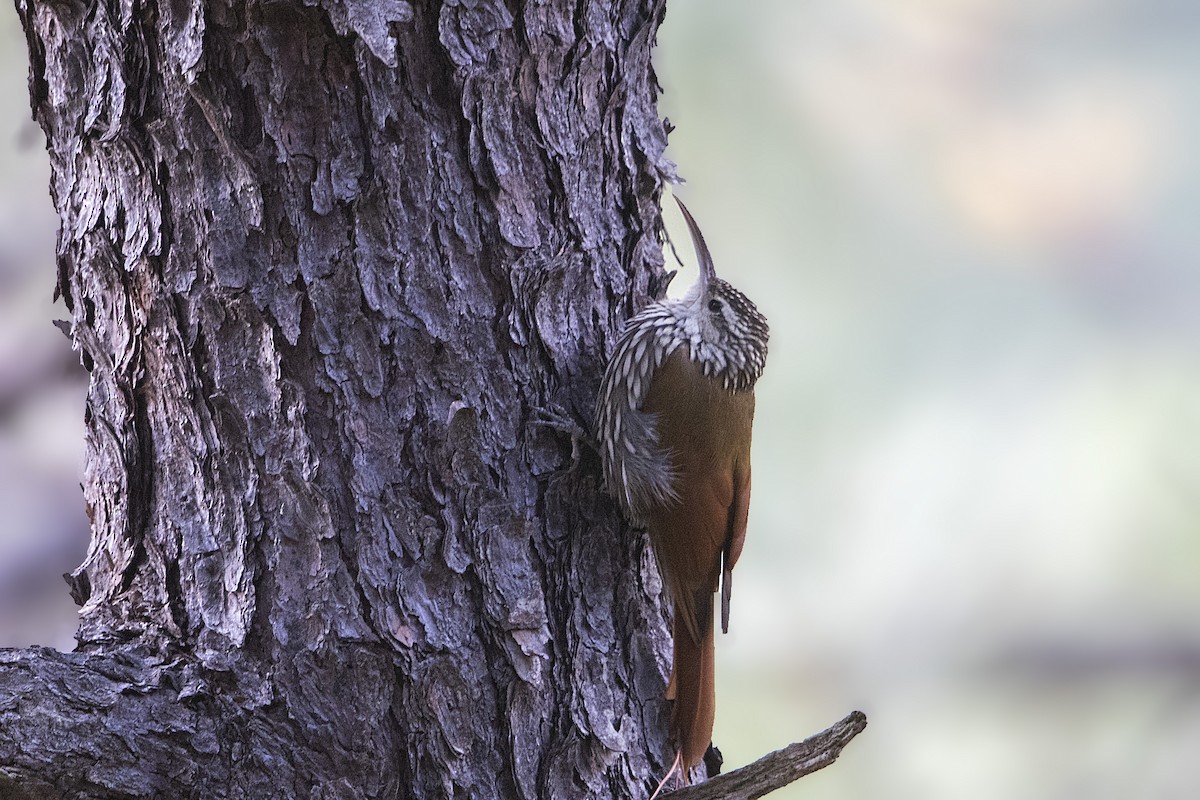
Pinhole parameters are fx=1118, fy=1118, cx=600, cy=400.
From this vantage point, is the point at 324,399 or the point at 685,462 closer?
the point at 324,399

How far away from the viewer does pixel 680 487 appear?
220 centimetres

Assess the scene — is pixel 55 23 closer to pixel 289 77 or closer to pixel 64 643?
pixel 289 77

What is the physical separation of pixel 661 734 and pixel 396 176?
110 cm

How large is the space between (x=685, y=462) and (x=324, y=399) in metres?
0.76

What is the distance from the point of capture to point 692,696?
2.04 m

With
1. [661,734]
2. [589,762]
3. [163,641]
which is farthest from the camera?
[661,734]

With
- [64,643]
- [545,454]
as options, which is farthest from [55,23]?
[64,643]

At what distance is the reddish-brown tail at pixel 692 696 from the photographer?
6.70ft

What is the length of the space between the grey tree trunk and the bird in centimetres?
16

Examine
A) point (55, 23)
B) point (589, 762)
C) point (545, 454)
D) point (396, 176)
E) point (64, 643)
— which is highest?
point (55, 23)

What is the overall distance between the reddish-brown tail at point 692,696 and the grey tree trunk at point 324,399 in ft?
0.38

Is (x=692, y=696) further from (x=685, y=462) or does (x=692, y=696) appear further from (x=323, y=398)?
(x=323, y=398)

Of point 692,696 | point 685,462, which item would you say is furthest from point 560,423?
point 692,696

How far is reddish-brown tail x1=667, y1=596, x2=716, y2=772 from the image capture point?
2.04 meters
